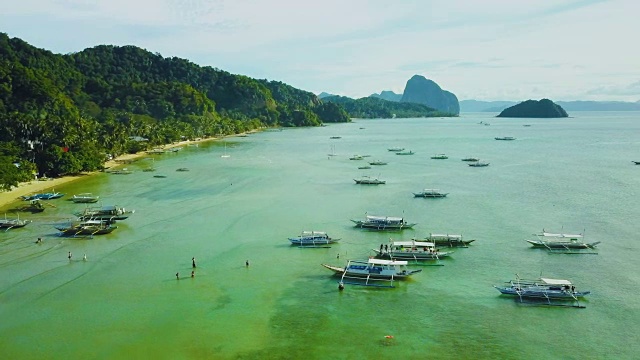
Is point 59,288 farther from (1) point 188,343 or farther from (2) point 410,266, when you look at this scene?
(2) point 410,266

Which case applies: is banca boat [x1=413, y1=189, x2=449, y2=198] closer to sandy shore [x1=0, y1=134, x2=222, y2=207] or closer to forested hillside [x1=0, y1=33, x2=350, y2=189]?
sandy shore [x1=0, y1=134, x2=222, y2=207]

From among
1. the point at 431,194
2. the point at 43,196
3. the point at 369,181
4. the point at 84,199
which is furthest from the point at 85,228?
the point at 369,181

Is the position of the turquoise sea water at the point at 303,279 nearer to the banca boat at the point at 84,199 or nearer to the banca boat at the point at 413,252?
the banca boat at the point at 84,199

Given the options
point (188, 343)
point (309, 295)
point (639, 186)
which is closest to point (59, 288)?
point (188, 343)

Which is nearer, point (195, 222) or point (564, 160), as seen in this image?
point (195, 222)

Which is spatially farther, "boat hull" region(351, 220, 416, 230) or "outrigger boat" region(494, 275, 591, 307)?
"boat hull" region(351, 220, 416, 230)

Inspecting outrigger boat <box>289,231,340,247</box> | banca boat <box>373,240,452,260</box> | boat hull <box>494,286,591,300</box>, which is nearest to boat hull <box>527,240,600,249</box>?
banca boat <box>373,240,452,260</box>

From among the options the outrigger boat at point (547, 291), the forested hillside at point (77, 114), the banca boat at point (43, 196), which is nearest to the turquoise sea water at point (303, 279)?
the outrigger boat at point (547, 291)
